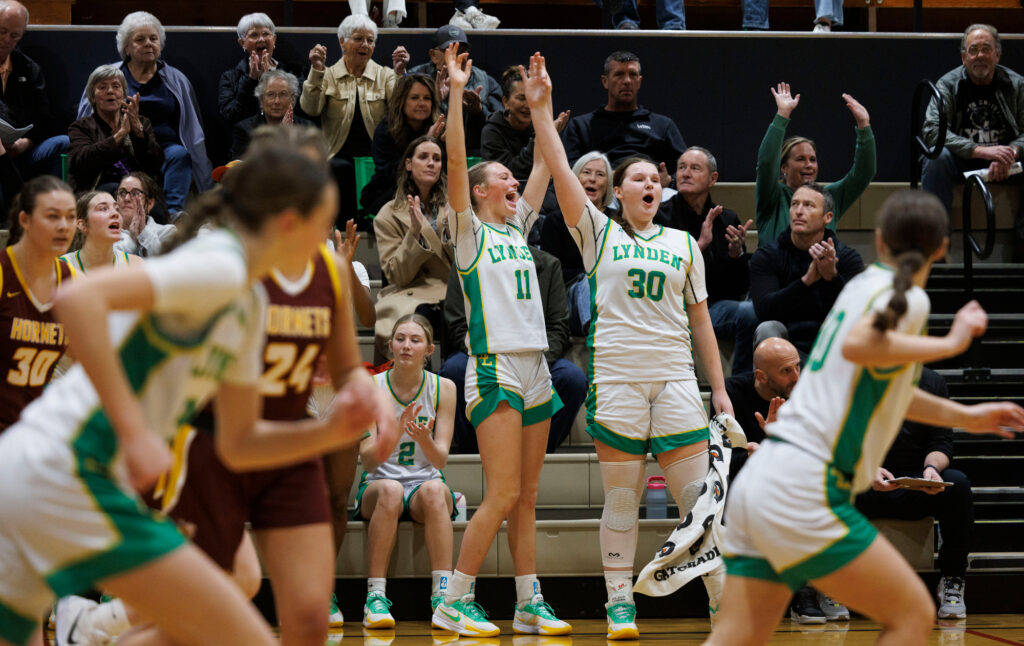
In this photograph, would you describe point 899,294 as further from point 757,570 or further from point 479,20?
point 479,20

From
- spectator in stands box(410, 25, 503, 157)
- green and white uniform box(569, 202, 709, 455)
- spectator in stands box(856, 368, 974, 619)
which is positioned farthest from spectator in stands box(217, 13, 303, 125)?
spectator in stands box(856, 368, 974, 619)

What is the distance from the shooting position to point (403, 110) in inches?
287

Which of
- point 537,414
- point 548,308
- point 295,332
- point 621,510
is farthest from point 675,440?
point 295,332

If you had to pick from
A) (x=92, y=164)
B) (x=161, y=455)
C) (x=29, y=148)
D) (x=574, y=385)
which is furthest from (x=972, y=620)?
(x=29, y=148)

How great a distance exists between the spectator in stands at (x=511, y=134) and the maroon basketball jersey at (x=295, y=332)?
14.7ft

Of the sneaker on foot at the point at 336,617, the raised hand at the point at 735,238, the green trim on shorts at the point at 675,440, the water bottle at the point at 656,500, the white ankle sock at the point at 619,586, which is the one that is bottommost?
the sneaker on foot at the point at 336,617

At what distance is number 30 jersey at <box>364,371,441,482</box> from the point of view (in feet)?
19.0

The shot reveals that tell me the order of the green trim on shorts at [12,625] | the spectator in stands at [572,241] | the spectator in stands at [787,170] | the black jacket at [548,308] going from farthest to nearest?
the spectator in stands at [787,170]
the spectator in stands at [572,241]
the black jacket at [548,308]
the green trim on shorts at [12,625]

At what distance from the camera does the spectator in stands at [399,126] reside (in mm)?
7270

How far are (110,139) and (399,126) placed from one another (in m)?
1.76

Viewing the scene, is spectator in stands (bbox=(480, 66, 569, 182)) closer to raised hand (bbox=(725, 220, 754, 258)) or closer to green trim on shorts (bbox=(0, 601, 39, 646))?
raised hand (bbox=(725, 220, 754, 258))

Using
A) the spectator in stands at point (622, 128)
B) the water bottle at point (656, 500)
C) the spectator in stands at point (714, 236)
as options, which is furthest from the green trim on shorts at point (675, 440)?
the spectator in stands at point (622, 128)

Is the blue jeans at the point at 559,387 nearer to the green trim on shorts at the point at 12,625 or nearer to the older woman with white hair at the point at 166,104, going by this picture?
the older woman with white hair at the point at 166,104

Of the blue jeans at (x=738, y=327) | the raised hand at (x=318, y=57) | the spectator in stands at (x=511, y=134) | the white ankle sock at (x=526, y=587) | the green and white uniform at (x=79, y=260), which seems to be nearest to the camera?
the green and white uniform at (x=79, y=260)
